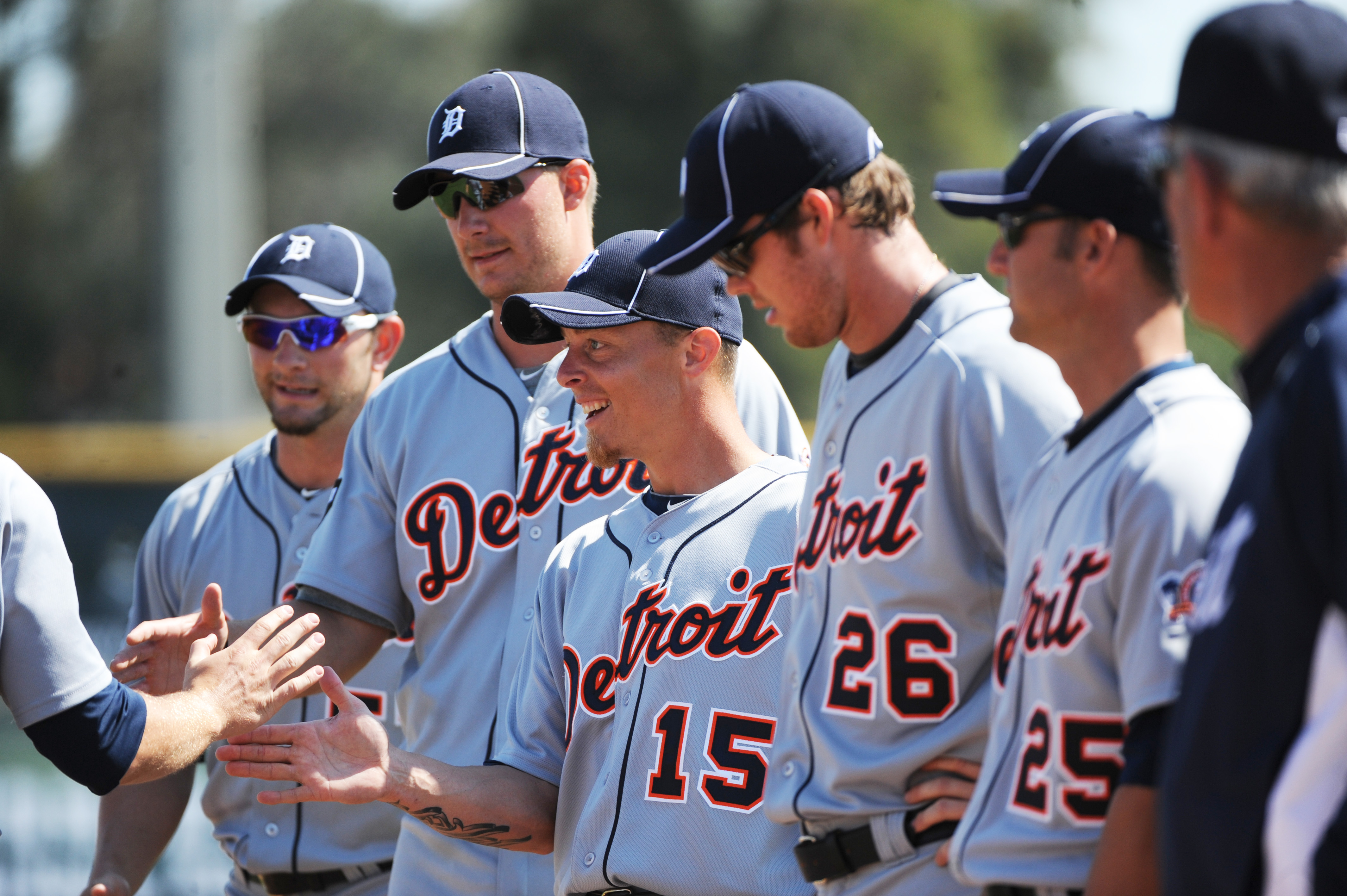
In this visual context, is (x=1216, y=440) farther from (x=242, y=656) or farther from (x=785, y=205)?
(x=242, y=656)

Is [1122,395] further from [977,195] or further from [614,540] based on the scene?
[614,540]

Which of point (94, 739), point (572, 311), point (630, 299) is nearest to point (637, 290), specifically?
point (630, 299)

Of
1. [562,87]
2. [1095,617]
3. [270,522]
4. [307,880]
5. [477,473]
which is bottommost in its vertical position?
[307,880]

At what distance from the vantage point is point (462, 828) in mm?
2688

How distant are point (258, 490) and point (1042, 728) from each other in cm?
277

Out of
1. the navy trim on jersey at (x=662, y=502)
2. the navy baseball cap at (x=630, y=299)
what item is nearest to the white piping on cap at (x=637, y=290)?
the navy baseball cap at (x=630, y=299)

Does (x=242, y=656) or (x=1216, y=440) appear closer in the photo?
(x=1216, y=440)

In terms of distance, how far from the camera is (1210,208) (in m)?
1.61

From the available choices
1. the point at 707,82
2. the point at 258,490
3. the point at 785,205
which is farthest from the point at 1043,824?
the point at 707,82

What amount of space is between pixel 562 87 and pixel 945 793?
21.7 metres

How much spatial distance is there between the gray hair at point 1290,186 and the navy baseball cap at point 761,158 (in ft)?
2.62

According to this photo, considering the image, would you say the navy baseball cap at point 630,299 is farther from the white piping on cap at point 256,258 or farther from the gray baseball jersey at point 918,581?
the white piping on cap at point 256,258

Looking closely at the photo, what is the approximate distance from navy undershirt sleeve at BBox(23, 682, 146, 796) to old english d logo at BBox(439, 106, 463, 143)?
1490 millimetres

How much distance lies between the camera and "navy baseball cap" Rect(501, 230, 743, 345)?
113 inches
